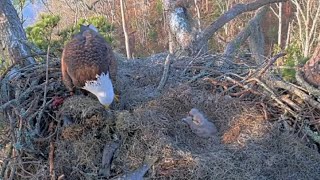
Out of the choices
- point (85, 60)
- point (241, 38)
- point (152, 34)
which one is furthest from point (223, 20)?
point (152, 34)

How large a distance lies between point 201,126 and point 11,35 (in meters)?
1.81

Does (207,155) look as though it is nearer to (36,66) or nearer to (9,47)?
(36,66)

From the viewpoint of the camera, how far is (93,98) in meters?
2.48

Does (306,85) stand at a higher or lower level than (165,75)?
lower

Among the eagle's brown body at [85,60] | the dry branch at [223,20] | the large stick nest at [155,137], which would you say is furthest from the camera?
the dry branch at [223,20]

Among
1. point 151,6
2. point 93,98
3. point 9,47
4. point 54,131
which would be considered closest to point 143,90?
point 93,98

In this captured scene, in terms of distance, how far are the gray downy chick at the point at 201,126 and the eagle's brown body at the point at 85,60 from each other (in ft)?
1.76

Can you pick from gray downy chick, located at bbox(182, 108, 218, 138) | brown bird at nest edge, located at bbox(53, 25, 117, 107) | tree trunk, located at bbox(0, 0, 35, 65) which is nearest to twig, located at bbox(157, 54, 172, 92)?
brown bird at nest edge, located at bbox(53, 25, 117, 107)

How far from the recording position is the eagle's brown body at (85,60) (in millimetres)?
2418

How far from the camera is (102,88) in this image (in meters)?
2.34

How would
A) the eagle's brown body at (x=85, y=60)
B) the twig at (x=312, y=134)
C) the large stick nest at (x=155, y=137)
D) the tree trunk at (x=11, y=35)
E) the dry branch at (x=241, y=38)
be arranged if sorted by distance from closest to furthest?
the large stick nest at (x=155, y=137), the twig at (x=312, y=134), the eagle's brown body at (x=85, y=60), the tree trunk at (x=11, y=35), the dry branch at (x=241, y=38)

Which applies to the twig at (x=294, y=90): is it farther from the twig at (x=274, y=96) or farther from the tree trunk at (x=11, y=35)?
the tree trunk at (x=11, y=35)

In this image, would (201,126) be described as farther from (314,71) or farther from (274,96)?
(314,71)

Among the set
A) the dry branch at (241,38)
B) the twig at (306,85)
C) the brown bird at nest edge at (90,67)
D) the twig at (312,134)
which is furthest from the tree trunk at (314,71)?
the dry branch at (241,38)
